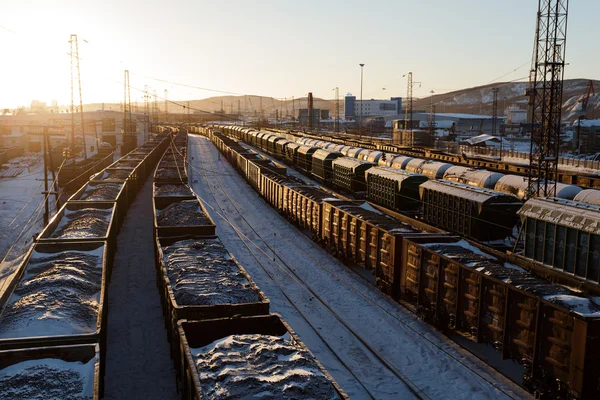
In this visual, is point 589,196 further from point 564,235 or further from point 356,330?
point 356,330

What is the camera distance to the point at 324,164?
45.4 metres

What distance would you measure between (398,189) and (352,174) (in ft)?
25.4

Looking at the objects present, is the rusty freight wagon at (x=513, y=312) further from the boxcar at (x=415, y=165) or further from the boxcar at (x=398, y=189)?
the boxcar at (x=415, y=165)

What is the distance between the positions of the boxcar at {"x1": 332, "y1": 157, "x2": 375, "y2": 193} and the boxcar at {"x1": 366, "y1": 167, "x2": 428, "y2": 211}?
4.33 metres

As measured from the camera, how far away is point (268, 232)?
30.3 m

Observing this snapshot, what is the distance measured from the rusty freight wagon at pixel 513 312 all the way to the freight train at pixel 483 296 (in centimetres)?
2

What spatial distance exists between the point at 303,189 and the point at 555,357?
21.7 metres

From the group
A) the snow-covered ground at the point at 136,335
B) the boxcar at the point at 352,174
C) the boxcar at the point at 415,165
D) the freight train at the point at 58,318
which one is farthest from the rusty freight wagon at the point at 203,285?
A: the boxcar at the point at 415,165

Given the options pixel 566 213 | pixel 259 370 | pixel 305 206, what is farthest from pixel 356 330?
pixel 305 206

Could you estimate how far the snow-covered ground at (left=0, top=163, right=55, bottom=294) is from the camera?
27.5 meters

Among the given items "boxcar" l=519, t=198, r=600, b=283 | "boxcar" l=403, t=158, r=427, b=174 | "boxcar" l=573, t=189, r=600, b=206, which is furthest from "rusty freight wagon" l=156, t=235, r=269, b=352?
"boxcar" l=403, t=158, r=427, b=174

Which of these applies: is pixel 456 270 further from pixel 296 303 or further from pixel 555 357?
pixel 296 303

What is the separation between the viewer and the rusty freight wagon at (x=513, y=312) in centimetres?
1045

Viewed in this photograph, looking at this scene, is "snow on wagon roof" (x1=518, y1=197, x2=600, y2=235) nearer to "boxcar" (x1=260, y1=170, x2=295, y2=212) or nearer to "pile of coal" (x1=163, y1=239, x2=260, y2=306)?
"pile of coal" (x1=163, y1=239, x2=260, y2=306)
